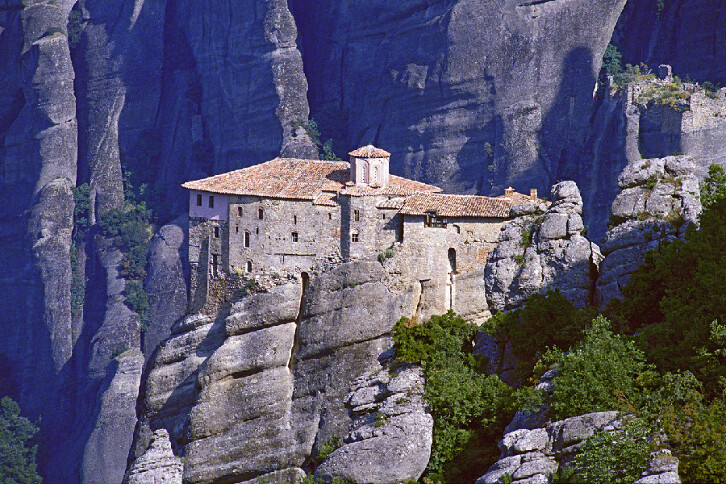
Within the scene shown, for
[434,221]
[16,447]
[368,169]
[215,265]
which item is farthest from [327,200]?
[16,447]

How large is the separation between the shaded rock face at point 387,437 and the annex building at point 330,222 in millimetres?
10871


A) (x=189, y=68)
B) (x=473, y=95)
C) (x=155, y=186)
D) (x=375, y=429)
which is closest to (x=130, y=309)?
(x=155, y=186)

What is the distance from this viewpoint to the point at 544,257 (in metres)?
51.7

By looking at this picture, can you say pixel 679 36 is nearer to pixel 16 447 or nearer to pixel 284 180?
pixel 284 180

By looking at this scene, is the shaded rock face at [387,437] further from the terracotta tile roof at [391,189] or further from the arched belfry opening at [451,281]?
the terracotta tile roof at [391,189]

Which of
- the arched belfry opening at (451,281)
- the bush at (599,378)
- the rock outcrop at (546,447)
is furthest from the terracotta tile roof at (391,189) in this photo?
the rock outcrop at (546,447)

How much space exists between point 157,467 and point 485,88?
36879 millimetres

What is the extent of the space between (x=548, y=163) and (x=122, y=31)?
4068cm

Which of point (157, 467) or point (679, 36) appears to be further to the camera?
point (679, 36)

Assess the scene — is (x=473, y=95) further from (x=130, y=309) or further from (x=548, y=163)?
(x=130, y=309)

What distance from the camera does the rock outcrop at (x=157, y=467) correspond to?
189 ft

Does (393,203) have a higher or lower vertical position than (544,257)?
higher

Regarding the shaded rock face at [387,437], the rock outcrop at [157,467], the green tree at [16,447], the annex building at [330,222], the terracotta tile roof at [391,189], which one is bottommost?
the green tree at [16,447]

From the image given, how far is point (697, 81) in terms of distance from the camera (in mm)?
82938
